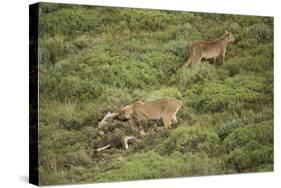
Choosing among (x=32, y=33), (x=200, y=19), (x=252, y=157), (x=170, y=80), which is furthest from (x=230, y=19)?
(x=32, y=33)

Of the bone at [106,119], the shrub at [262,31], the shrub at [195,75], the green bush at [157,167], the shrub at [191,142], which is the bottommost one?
the green bush at [157,167]

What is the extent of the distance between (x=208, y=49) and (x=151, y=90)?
1.05 meters

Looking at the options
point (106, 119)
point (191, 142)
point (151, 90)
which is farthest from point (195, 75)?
point (106, 119)

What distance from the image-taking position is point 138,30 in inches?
370

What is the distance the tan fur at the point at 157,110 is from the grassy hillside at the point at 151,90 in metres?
0.08

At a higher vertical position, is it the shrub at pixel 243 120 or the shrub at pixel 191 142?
the shrub at pixel 243 120

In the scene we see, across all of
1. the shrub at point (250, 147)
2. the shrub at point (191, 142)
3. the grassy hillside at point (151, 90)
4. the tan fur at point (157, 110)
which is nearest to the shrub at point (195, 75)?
the grassy hillside at point (151, 90)

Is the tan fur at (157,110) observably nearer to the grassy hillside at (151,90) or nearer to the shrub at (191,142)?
the grassy hillside at (151,90)

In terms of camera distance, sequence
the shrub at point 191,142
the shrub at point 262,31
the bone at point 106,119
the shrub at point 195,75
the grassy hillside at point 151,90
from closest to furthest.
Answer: the grassy hillside at point 151,90
the bone at point 106,119
the shrub at point 191,142
the shrub at point 195,75
the shrub at point 262,31

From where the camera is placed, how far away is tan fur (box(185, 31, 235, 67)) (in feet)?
31.9

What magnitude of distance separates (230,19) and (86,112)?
2.52m

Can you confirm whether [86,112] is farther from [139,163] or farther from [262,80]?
[262,80]

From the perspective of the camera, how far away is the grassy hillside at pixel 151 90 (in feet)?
28.9

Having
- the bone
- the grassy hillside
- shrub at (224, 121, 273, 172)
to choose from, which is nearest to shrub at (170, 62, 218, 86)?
the grassy hillside
